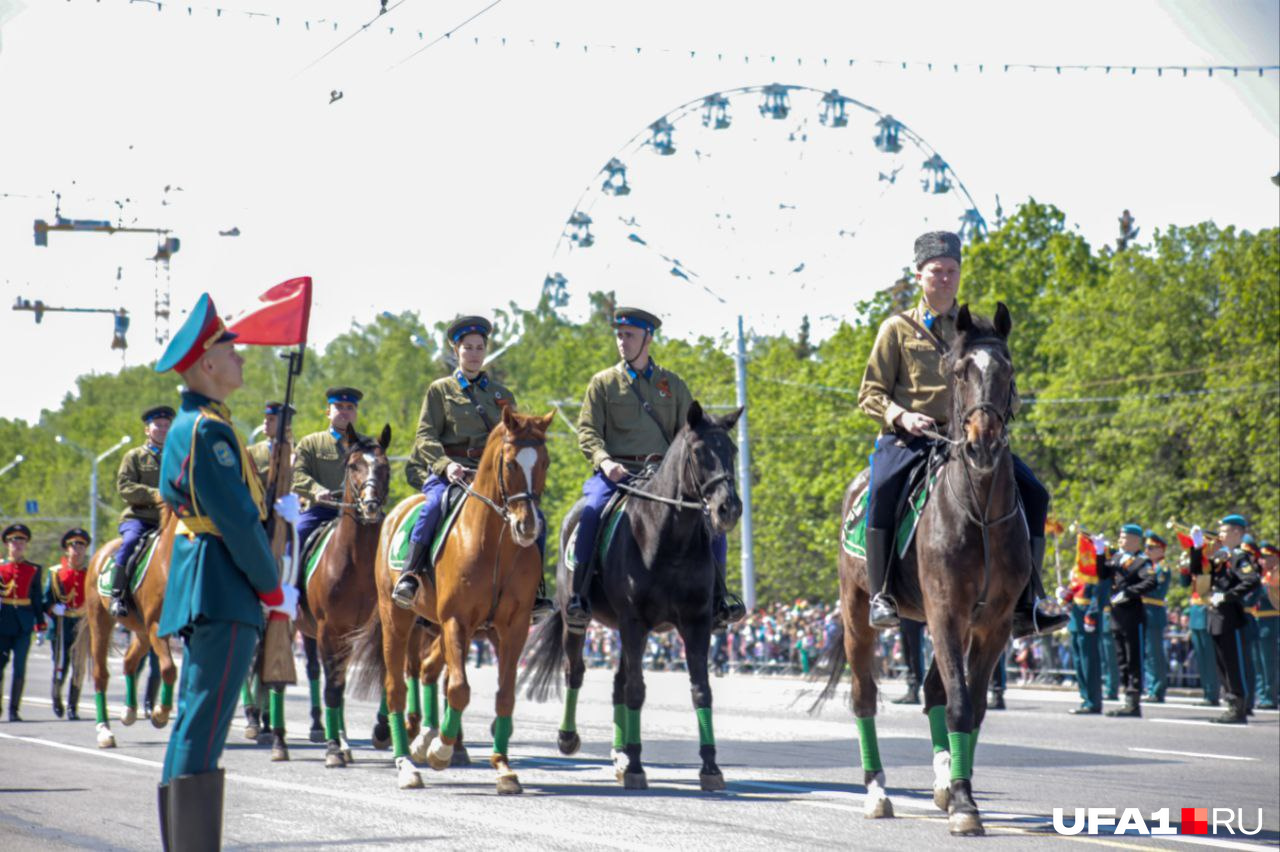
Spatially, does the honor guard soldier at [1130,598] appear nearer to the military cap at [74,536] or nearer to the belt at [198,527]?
the military cap at [74,536]

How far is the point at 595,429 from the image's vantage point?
13.2 metres

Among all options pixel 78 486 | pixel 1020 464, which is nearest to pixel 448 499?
pixel 1020 464

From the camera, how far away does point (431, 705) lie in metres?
13.6

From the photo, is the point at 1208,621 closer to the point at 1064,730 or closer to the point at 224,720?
the point at 1064,730

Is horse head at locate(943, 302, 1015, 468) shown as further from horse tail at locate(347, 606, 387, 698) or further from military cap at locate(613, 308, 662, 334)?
horse tail at locate(347, 606, 387, 698)

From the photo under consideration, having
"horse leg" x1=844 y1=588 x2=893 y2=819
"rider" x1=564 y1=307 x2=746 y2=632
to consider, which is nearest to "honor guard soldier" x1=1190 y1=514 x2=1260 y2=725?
"rider" x1=564 y1=307 x2=746 y2=632

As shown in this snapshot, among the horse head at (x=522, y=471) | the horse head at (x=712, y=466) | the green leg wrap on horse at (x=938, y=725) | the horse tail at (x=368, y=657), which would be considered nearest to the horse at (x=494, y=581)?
the horse head at (x=522, y=471)

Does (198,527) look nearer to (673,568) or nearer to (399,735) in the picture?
(673,568)

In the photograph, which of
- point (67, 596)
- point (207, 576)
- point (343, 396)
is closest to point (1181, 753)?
point (343, 396)

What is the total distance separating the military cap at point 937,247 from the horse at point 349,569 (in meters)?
5.65

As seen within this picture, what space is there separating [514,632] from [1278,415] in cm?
3316

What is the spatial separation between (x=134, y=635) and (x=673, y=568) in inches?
351

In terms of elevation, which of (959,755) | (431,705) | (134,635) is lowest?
(959,755)

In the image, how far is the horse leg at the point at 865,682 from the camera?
420 inches
